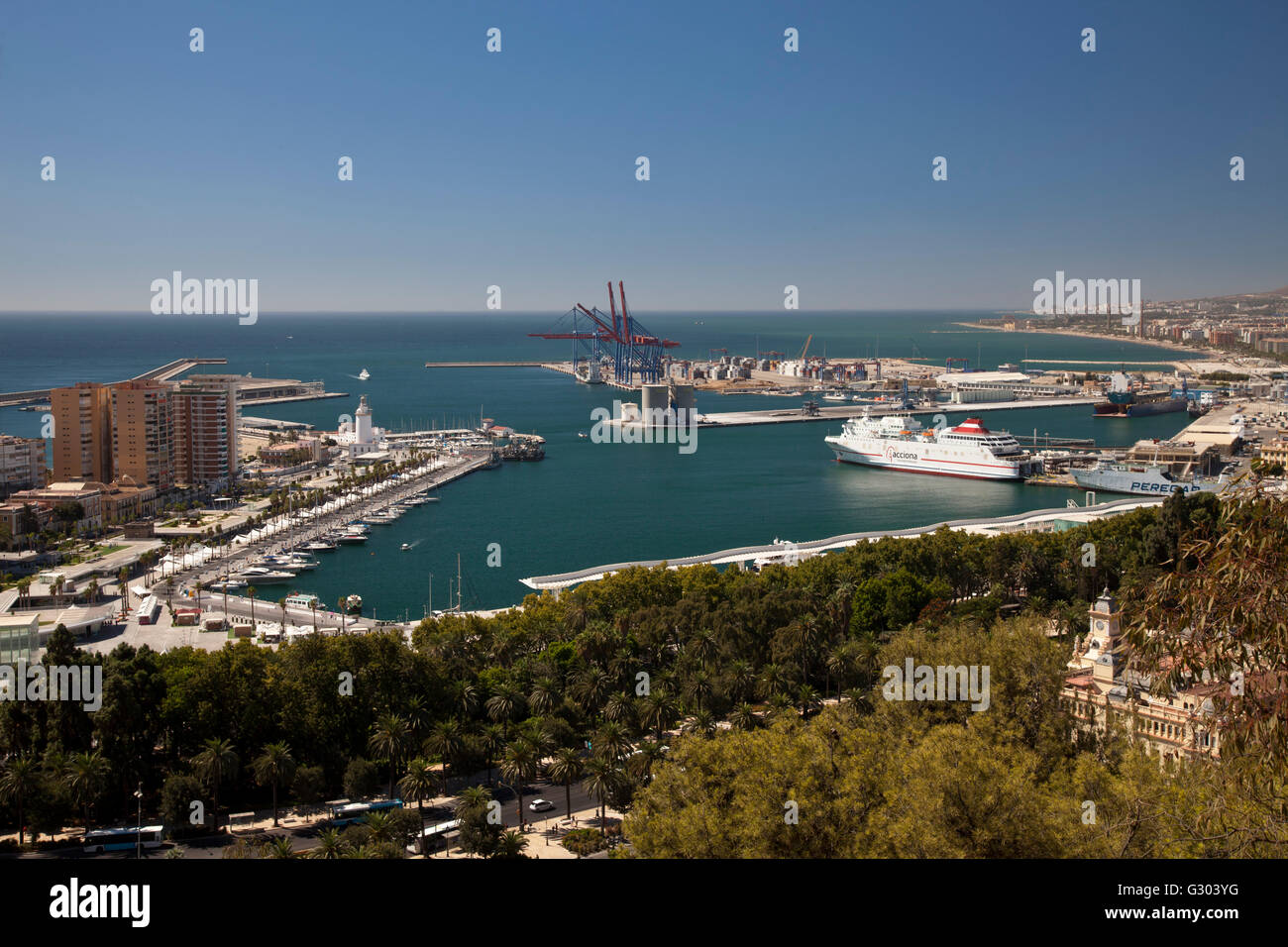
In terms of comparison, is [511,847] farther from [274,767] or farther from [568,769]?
[274,767]

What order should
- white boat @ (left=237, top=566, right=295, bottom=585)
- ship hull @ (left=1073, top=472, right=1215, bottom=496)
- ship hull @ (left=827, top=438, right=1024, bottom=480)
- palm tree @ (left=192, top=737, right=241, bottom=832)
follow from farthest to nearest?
ship hull @ (left=827, top=438, right=1024, bottom=480), ship hull @ (left=1073, top=472, right=1215, bottom=496), white boat @ (left=237, top=566, right=295, bottom=585), palm tree @ (left=192, top=737, right=241, bottom=832)

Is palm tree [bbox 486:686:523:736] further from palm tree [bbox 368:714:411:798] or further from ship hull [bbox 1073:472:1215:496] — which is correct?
ship hull [bbox 1073:472:1215:496]

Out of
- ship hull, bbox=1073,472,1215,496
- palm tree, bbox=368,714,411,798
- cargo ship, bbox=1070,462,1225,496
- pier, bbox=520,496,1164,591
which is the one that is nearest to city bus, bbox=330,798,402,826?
palm tree, bbox=368,714,411,798

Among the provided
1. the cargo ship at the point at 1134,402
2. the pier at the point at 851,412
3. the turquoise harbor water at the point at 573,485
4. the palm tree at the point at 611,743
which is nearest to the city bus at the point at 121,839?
the palm tree at the point at 611,743

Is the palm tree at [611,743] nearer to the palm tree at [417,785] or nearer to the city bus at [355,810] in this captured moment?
the palm tree at [417,785]
